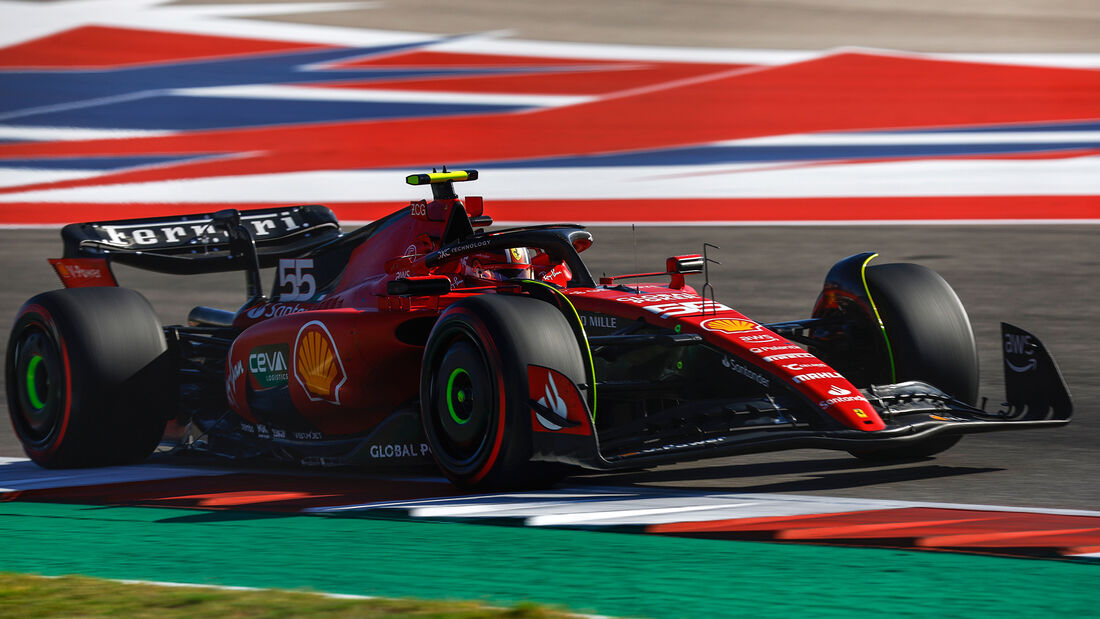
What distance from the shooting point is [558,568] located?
16.5 feet

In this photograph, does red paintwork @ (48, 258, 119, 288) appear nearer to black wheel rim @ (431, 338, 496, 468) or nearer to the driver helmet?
the driver helmet

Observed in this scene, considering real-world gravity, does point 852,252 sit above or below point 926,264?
above

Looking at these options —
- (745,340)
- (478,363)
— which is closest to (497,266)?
(478,363)

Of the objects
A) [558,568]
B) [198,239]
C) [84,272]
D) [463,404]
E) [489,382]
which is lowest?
[558,568]

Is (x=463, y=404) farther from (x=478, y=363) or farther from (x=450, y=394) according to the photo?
(x=478, y=363)

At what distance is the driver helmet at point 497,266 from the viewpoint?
767cm

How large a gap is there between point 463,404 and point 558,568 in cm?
174

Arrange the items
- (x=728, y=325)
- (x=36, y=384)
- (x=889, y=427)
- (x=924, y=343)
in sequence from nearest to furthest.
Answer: (x=889, y=427) < (x=728, y=325) < (x=924, y=343) < (x=36, y=384)

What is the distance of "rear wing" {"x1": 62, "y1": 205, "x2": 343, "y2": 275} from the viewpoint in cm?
932

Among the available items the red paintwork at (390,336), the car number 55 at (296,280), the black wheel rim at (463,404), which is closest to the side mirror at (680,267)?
the red paintwork at (390,336)

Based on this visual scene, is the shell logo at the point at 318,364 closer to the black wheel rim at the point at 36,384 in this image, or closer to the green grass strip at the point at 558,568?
the black wheel rim at the point at 36,384

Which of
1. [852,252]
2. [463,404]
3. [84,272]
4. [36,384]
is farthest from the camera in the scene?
[852,252]

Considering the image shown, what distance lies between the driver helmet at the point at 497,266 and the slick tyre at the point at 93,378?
1800 mm

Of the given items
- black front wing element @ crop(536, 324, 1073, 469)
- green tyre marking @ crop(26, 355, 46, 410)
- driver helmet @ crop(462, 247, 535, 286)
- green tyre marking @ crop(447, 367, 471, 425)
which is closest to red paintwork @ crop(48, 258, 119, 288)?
green tyre marking @ crop(26, 355, 46, 410)
